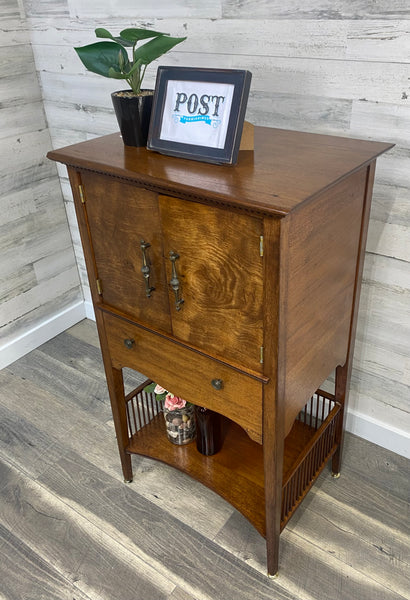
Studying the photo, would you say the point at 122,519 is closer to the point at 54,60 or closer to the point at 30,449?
the point at 30,449

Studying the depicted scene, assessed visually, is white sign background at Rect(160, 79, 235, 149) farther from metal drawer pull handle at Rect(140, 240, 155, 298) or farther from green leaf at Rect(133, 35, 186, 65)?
metal drawer pull handle at Rect(140, 240, 155, 298)

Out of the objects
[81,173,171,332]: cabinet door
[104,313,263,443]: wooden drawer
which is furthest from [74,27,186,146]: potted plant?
[104,313,263,443]: wooden drawer

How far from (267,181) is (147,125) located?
0.37 meters

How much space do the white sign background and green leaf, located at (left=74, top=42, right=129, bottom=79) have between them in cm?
14

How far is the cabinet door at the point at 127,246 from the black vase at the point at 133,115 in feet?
0.41

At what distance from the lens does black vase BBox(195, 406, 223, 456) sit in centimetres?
151

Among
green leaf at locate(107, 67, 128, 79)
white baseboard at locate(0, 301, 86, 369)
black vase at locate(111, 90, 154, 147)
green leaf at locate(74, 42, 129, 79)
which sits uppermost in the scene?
green leaf at locate(74, 42, 129, 79)

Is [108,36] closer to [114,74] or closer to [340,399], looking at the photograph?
[114,74]

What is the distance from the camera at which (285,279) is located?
3.20 ft

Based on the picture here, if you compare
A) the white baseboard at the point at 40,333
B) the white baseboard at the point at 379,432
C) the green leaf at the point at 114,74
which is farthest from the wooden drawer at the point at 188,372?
the white baseboard at the point at 40,333

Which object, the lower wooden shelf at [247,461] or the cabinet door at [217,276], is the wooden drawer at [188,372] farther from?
the lower wooden shelf at [247,461]

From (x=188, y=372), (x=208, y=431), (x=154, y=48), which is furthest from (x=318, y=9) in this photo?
(x=208, y=431)

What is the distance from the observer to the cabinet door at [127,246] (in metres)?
1.13

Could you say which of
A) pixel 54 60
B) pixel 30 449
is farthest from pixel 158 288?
pixel 54 60
